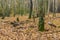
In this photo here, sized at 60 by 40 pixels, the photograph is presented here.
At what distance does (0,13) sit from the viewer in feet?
149

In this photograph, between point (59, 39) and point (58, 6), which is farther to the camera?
point (58, 6)

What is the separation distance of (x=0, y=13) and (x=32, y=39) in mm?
35188

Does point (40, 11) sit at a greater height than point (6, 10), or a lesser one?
greater

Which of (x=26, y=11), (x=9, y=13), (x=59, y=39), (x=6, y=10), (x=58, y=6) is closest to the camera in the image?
(x=59, y=39)

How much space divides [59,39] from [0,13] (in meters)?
35.7

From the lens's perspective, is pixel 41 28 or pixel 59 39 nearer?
pixel 59 39

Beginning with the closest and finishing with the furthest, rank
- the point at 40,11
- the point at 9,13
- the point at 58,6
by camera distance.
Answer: the point at 40,11 → the point at 9,13 → the point at 58,6

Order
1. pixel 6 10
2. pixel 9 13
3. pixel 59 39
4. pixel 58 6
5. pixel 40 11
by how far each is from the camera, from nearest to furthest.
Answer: pixel 59 39 < pixel 40 11 < pixel 6 10 < pixel 9 13 < pixel 58 6

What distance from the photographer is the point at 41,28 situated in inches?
565

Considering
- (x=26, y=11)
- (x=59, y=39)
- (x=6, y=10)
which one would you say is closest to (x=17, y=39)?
(x=59, y=39)

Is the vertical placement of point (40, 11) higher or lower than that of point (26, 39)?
higher

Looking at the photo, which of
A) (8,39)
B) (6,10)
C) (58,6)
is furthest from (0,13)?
(8,39)

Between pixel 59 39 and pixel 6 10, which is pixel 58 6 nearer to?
pixel 6 10

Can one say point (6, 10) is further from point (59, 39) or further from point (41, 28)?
point (59, 39)
